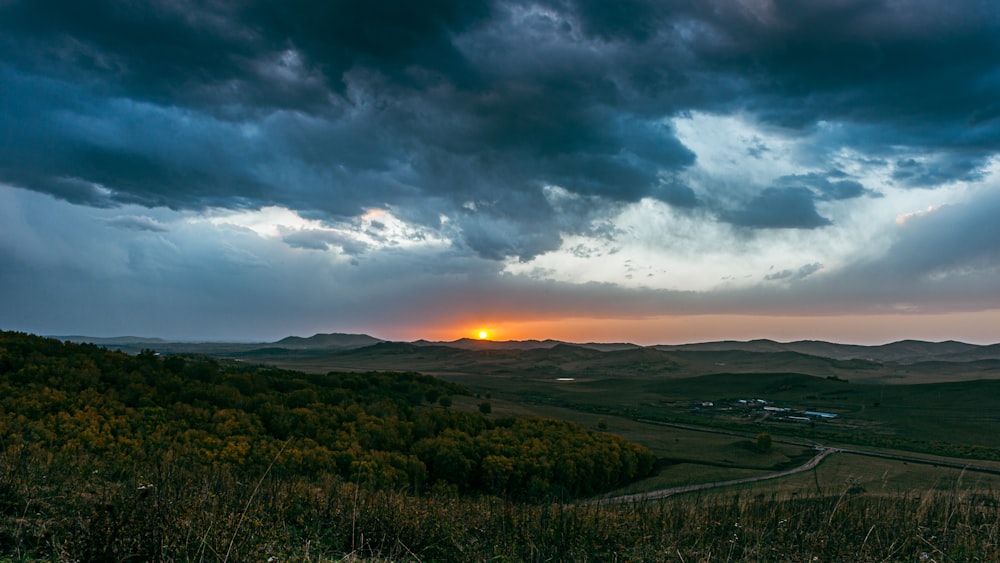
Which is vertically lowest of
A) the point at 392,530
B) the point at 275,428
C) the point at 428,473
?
the point at 428,473

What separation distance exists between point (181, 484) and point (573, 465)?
42242 millimetres

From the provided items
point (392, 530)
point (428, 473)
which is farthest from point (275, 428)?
point (392, 530)

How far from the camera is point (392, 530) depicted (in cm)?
999

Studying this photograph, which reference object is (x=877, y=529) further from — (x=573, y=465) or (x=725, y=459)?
(x=725, y=459)

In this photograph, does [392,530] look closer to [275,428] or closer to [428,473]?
[428,473]

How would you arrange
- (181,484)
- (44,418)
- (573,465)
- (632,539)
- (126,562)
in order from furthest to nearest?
(573,465) < (44,418) < (181,484) < (632,539) < (126,562)

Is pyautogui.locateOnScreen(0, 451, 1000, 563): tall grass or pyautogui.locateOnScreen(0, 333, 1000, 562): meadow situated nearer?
pyautogui.locateOnScreen(0, 451, 1000, 563): tall grass

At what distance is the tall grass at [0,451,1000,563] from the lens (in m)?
6.98

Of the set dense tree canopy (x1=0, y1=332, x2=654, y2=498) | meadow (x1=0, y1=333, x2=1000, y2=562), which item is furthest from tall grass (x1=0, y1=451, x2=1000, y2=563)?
dense tree canopy (x1=0, y1=332, x2=654, y2=498)

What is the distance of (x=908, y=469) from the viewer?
59.0 m

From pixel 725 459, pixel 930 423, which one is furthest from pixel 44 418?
pixel 930 423

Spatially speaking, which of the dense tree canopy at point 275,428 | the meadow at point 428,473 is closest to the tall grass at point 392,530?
the meadow at point 428,473

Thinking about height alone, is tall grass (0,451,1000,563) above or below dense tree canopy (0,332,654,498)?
above

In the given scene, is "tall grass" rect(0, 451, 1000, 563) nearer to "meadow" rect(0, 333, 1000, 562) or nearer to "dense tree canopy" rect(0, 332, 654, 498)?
"meadow" rect(0, 333, 1000, 562)
